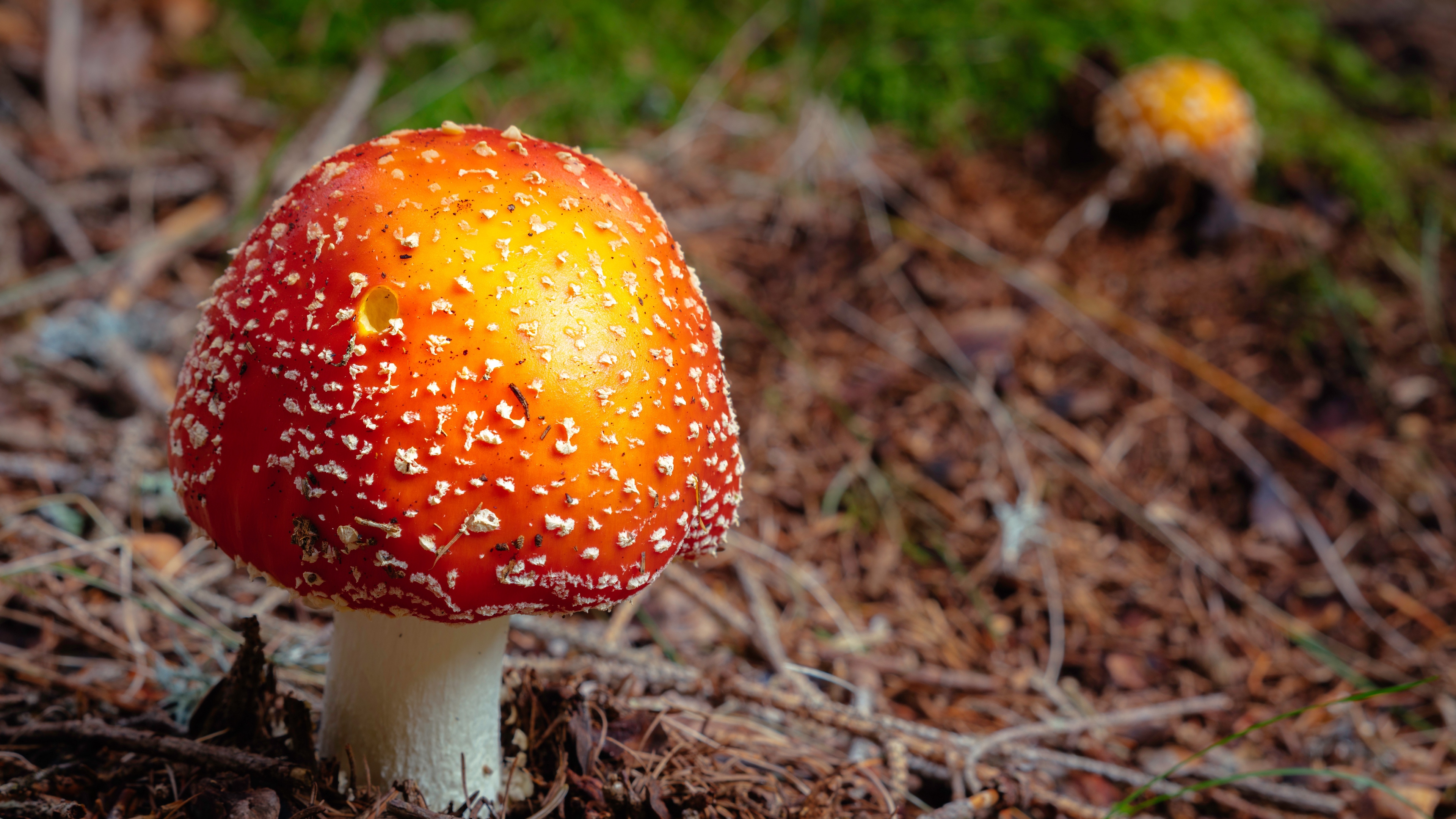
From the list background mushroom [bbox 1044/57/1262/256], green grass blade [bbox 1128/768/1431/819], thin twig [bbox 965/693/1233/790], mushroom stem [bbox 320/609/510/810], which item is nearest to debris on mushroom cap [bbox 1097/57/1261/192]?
background mushroom [bbox 1044/57/1262/256]

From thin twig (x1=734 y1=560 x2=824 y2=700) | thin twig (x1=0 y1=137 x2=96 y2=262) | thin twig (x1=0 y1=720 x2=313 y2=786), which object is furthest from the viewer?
thin twig (x1=0 y1=137 x2=96 y2=262)

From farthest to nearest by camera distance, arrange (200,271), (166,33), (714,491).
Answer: (166,33)
(200,271)
(714,491)

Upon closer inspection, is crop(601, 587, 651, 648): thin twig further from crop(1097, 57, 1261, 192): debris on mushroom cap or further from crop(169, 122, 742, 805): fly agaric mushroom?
crop(1097, 57, 1261, 192): debris on mushroom cap

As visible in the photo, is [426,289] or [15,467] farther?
[15,467]

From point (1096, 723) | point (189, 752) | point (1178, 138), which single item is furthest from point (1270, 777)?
point (1178, 138)

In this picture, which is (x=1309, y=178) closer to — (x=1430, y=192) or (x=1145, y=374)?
(x=1430, y=192)

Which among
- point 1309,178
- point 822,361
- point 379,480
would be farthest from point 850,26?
point 379,480

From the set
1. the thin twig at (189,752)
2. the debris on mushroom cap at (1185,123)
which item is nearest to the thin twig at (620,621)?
the thin twig at (189,752)

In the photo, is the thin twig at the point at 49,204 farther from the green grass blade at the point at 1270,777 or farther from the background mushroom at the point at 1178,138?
the background mushroom at the point at 1178,138
